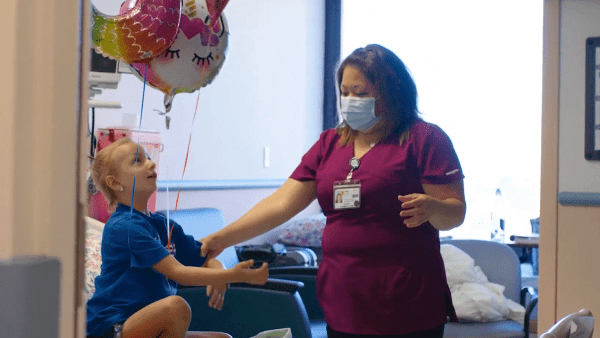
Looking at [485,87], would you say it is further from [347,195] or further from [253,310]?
[347,195]

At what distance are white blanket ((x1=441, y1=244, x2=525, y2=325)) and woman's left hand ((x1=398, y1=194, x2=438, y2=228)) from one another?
5.21 ft

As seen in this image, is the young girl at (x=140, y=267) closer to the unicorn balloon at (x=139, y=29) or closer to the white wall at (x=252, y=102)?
the unicorn balloon at (x=139, y=29)

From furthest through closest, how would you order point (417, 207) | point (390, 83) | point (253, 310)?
point (253, 310) → point (390, 83) → point (417, 207)

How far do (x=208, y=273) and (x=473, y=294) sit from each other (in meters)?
1.71

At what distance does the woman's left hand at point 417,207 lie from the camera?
1.36 meters

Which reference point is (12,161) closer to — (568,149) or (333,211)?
(333,211)

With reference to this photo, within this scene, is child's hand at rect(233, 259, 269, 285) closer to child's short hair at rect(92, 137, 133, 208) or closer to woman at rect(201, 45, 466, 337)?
woman at rect(201, 45, 466, 337)

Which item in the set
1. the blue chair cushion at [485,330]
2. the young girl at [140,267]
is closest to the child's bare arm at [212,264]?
the young girl at [140,267]

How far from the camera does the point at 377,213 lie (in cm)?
152

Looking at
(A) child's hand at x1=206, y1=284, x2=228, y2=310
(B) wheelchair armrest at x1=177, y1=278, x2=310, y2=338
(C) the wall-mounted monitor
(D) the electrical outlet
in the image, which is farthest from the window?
(A) child's hand at x1=206, y1=284, x2=228, y2=310

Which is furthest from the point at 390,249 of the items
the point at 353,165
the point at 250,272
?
the point at 250,272

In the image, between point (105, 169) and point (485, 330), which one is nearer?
point (105, 169)

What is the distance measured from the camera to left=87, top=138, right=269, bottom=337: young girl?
157 cm

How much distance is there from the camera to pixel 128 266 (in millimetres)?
1654
